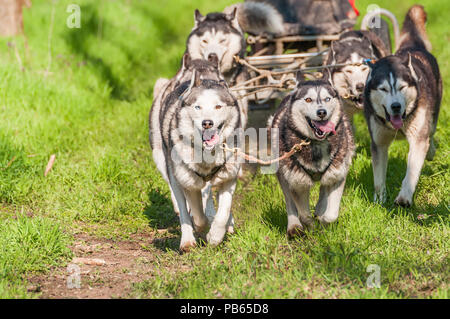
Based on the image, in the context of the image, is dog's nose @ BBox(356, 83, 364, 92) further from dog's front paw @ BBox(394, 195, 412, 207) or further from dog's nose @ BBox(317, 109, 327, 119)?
dog's nose @ BBox(317, 109, 327, 119)

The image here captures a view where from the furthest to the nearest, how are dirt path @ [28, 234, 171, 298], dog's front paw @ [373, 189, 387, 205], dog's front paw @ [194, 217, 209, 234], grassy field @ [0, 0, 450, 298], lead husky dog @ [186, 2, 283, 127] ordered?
lead husky dog @ [186, 2, 283, 127] < dog's front paw @ [373, 189, 387, 205] < dog's front paw @ [194, 217, 209, 234] < dirt path @ [28, 234, 171, 298] < grassy field @ [0, 0, 450, 298]

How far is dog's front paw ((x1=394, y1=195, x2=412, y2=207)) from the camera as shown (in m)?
4.76

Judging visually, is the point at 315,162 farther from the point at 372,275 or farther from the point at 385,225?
the point at 372,275

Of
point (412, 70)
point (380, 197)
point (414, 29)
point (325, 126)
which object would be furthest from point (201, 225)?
point (414, 29)

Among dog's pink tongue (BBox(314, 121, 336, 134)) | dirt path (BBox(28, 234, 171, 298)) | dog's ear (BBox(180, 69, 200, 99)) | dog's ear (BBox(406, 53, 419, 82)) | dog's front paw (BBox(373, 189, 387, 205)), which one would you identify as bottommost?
dirt path (BBox(28, 234, 171, 298))

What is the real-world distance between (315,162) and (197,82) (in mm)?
1027

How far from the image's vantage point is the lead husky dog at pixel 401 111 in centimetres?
483

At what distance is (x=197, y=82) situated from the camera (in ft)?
13.7

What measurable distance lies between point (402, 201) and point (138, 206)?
2406mm

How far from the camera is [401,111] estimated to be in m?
4.77

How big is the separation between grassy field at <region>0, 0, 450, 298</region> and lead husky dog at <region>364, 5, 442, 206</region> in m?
0.25

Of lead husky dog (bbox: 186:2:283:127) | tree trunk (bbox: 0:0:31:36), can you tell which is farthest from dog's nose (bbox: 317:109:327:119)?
tree trunk (bbox: 0:0:31:36)

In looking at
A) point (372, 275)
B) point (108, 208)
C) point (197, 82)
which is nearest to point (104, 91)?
point (108, 208)
